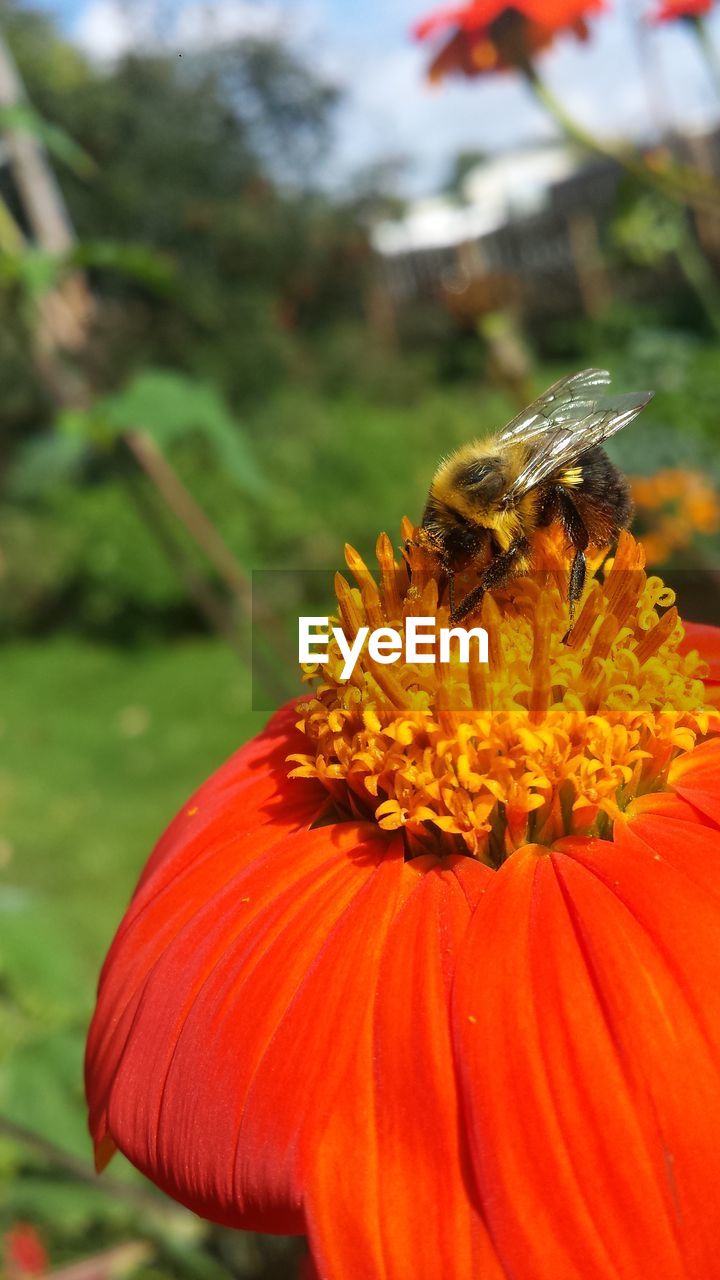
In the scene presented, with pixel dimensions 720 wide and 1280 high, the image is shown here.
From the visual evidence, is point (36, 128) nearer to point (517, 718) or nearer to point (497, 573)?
point (497, 573)

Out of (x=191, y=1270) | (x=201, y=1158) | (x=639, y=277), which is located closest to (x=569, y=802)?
(x=201, y=1158)

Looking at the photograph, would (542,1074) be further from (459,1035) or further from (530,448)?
(530,448)

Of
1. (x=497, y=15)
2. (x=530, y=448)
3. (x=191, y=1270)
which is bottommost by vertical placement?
(x=191, y=1270)

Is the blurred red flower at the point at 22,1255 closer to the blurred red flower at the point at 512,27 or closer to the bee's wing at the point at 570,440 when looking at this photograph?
the bee's wing at the point at 570,440

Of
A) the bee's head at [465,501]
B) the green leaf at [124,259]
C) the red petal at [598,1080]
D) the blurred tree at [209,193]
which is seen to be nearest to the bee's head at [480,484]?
the bee's head at [465,501]

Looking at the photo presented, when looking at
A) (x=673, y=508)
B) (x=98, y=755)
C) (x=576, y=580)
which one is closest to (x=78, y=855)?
(x=98, y=755)

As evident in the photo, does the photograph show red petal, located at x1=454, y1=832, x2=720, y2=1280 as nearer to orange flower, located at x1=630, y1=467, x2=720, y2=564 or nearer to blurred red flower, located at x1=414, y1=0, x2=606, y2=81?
blurred red flower, located at x1=414, y1=0, x2=606, y2=81

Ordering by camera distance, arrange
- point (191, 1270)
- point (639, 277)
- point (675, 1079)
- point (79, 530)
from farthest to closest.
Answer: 1. point (639, 277)
2. point (79, 530)
3. point (191, 1270)
4. point (675, 1079)
